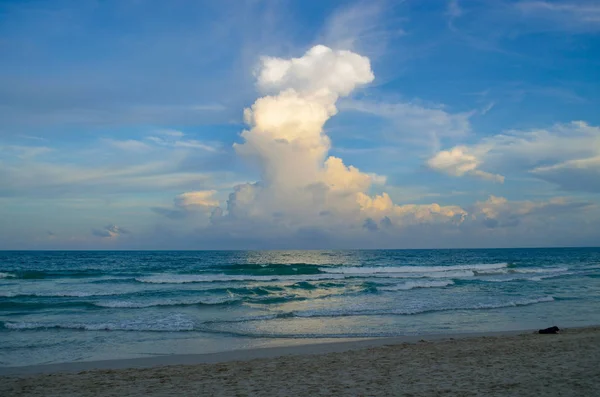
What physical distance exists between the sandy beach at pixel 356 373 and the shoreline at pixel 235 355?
0.10 ft

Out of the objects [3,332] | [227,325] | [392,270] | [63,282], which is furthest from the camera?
[392,270]

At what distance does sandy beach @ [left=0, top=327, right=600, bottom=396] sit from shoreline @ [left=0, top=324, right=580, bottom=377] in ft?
0.10

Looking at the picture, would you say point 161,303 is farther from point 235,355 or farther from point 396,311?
point 235,355

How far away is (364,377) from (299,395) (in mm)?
1620

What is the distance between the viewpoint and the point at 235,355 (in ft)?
38.4

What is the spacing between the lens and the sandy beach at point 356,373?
7766 millimetres

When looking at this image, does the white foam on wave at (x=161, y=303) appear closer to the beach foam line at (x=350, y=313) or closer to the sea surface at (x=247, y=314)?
the sea surface at (x=247, y=314)

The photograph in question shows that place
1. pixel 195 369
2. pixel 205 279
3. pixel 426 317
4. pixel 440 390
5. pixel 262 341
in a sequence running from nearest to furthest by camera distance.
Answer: pixel 440 390 → pixel 195 369 → pixel 262 341 → pixel 426 317 → pixel 205 279

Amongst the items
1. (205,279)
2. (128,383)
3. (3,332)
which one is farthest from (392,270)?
(128,383)

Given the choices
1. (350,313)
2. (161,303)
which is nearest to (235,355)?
(350,313)

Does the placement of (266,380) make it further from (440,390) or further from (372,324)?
(372,324)

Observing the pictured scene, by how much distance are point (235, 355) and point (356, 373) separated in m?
3.94

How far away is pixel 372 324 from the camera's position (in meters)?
16.3

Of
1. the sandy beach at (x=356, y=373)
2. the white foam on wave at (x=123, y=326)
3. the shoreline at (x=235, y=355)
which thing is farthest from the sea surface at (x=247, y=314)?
the sandy beach at (x=356, y=373)
